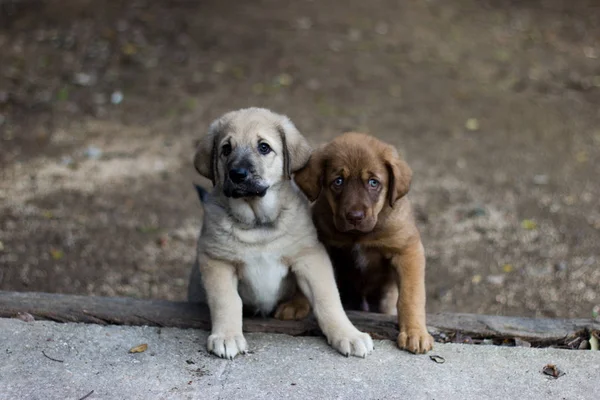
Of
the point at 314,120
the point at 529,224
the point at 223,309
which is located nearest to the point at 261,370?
the point at 223,309

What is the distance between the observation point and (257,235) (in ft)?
13.2

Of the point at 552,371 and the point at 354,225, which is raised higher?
the point at 354,225

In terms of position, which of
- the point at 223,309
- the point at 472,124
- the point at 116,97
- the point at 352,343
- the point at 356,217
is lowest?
the point at 352,343

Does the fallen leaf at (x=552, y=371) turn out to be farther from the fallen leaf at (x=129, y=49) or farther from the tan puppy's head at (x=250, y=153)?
the fallen leaf at (x=129, y=49)

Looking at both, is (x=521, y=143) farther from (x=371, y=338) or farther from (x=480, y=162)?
(x=371, y=338)

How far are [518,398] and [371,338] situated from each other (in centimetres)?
82

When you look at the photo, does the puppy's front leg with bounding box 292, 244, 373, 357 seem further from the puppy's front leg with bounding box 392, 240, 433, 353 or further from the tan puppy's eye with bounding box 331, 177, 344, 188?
the tan puppy's eye with bounding box 331, 177, 344, 188

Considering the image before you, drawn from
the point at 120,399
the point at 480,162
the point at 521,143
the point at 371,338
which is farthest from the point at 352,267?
the point at 521,143

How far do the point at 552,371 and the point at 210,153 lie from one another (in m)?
2.08

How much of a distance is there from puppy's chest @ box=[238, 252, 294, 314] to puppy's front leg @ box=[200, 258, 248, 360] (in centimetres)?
9

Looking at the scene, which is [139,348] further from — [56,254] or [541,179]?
[541,179]

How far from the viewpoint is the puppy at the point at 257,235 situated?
3873mm

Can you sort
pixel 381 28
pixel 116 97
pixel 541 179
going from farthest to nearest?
pixel 381 28, pixel 116 97, pixel 541 179

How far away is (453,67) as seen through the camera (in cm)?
1045
